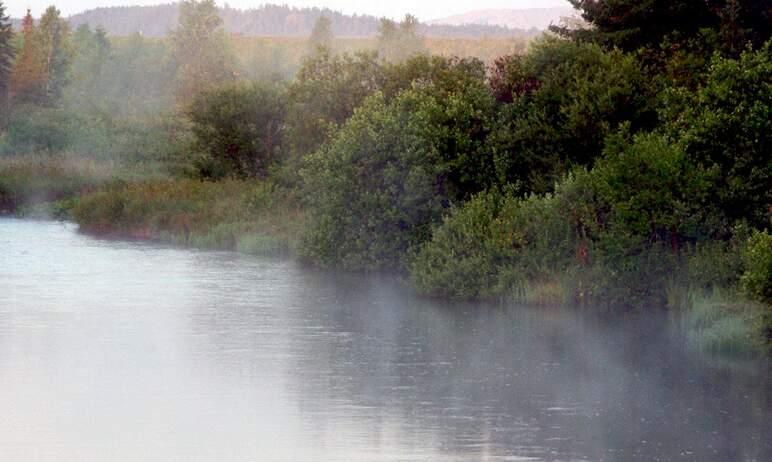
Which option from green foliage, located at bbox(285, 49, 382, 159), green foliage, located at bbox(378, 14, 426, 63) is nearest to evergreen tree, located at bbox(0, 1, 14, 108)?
green foliage, located at bbox(378, 14, 426, 63)

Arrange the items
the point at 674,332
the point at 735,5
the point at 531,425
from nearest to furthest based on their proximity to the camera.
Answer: the point at 531,425 → the point at 674,332 → the point at 735,5

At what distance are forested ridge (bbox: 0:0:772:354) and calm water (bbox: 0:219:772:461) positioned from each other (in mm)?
1536

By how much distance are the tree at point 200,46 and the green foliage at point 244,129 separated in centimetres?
6230

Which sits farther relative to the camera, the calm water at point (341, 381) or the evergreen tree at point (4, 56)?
the evergreen tree at point (4, 56)

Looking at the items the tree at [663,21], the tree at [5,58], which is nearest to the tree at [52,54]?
the tree at [5,58]

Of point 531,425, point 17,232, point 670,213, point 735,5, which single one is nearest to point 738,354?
point 670,213

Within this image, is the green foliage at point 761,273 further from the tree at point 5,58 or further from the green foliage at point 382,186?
the tree at point 5,58

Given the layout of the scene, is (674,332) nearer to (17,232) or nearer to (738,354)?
(738,354)

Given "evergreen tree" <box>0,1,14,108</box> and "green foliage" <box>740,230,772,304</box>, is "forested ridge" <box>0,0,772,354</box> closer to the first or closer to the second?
"green foliage" <box>740,230,772,304</box>

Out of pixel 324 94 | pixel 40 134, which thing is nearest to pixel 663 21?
pixel 324 94

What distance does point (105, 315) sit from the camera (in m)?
31.2

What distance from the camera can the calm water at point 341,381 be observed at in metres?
18.8

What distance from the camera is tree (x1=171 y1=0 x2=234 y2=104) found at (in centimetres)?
12388

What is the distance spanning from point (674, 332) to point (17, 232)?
29.8 metres
